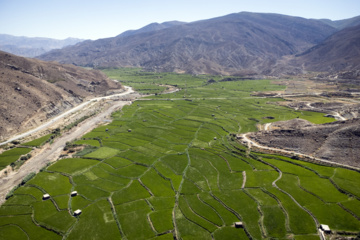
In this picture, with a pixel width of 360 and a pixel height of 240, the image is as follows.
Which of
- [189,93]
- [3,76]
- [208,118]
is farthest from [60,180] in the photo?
[189,93]

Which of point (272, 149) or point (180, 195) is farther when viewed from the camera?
point (272, 149)

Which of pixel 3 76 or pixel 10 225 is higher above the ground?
pixel 3 76

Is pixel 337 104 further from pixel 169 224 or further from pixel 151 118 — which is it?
pixel 169 224

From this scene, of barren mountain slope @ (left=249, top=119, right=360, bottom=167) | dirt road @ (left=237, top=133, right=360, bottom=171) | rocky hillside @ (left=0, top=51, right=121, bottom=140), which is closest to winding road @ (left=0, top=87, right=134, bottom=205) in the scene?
rocky hillside @ (left=0, top=51, right=121, bottom=140)

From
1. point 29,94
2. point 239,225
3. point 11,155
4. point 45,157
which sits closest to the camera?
point 239,225

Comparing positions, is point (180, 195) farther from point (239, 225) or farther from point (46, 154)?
point (46, 154)

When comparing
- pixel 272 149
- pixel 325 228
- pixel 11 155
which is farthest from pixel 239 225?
pixel 11 155
